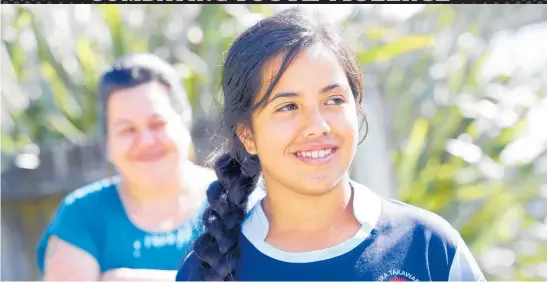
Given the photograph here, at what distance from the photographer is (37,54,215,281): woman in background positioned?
2172mm

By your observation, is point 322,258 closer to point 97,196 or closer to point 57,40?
point 97,196

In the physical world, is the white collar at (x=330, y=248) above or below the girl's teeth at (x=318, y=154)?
below

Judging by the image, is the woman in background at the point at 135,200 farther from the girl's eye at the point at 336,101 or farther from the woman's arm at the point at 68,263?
the girl's eye at the point at 336,101

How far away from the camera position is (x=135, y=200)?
7.46 ft

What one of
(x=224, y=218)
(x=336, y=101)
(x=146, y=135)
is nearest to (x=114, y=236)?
(x=146, y=135)

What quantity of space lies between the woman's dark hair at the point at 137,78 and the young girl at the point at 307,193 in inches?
28.6

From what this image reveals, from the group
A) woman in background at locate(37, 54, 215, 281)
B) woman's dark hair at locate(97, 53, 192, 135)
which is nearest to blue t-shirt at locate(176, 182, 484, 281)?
woman in background at locate(37, 54, 215, 281)

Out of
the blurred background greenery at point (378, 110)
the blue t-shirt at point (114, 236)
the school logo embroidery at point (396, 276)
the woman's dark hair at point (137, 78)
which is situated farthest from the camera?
the blurred background greenery at point (378, 110)

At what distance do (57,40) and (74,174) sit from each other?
770mm

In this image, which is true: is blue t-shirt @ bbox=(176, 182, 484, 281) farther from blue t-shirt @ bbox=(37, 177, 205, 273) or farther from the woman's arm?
the woman's arm

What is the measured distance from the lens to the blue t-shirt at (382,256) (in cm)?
149

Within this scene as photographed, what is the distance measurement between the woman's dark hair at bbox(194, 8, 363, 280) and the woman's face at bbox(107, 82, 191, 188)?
51cm

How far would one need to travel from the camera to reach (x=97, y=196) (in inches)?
89.5

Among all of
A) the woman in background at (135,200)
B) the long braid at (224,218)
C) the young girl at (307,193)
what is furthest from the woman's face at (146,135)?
the young girl at (307,193)
